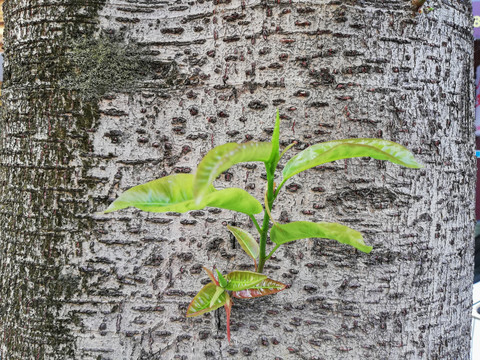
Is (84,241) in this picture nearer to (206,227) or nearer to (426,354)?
(206,227)

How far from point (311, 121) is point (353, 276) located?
28 centimetres

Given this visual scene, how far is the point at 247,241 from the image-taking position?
577mm

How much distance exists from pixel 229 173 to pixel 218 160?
0.96ft

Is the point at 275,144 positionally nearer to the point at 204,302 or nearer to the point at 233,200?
the point at 233,200

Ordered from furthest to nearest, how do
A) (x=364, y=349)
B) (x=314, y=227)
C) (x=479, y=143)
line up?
(x=479, y=143) → (x=364, y=349) → (x=314, y=227)

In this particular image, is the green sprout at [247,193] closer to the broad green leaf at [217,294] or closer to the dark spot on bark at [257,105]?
the broad green leaf at [217,294]

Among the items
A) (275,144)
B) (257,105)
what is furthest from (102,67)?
(275,144)

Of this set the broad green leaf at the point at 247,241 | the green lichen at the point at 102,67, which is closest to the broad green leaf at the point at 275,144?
the broad green leaf at the point at 247,241

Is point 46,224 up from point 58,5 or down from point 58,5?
down

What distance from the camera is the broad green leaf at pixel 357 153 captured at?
0.41 m

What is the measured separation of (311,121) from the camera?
633 mm

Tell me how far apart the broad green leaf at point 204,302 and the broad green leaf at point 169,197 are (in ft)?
0.54

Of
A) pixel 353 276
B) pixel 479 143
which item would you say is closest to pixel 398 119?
pixel 353 276

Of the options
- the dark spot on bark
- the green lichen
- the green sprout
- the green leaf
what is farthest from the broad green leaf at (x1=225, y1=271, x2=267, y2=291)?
the green lichen
